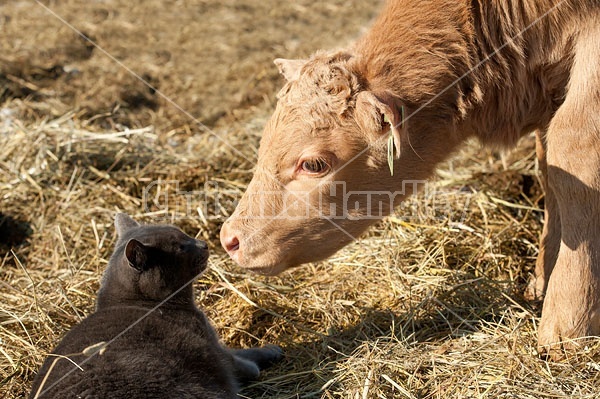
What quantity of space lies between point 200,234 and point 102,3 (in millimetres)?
8692

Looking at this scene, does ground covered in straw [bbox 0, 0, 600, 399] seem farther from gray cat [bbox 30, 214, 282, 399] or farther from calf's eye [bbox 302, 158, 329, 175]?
calf's eye [bbox 302, 158, 329, 175]

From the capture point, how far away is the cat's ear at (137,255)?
469 cm

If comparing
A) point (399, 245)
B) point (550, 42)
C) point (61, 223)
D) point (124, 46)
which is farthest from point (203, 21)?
point (550, 42)

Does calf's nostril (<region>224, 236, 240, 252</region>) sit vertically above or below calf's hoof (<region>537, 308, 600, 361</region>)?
above

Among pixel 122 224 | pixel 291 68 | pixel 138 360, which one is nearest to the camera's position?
pixel 138 360

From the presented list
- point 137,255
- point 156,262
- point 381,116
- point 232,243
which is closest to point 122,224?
point 156,262

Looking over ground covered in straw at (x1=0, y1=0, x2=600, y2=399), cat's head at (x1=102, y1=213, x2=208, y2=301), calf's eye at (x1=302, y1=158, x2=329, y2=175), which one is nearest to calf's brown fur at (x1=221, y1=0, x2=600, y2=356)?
calf's eye at (x1=302, y1=158, x2=329, y2=175)

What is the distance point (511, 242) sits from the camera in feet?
20.3

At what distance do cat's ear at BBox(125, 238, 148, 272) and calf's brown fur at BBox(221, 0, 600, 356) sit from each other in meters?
0.58

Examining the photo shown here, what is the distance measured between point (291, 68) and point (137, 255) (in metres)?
1.79

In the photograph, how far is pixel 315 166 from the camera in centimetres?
474

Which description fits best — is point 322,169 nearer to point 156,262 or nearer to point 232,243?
point 232,243

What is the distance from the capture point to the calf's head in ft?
15.5

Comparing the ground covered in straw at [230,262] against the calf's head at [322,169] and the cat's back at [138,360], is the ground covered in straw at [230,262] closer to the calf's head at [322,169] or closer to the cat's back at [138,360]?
the cat's back at [138,360]
